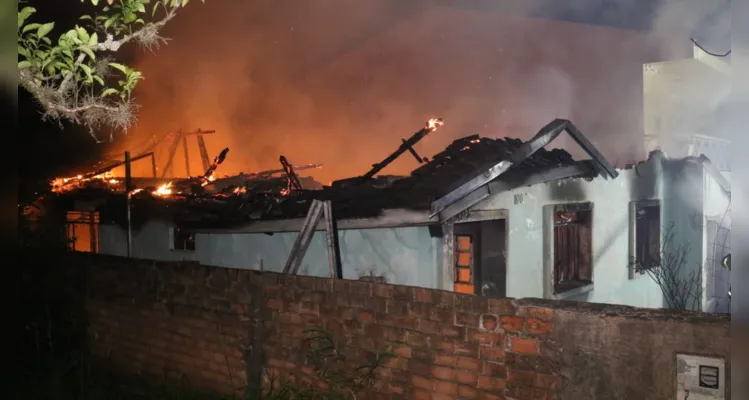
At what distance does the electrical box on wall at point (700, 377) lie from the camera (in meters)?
3.07

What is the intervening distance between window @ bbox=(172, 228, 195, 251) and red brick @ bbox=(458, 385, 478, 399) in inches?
268

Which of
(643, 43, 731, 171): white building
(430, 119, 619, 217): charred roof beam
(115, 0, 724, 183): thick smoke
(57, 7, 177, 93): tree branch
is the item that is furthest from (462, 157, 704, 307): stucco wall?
(57, 7, 177, 93): tree branch

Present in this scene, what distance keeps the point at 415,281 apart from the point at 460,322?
144 inches

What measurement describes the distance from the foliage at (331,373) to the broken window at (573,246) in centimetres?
500

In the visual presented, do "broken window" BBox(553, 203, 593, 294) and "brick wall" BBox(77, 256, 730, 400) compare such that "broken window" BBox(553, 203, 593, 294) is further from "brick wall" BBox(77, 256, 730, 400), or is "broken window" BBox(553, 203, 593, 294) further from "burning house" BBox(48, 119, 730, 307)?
"brick wall" BBox(77, 256, 730, 400)

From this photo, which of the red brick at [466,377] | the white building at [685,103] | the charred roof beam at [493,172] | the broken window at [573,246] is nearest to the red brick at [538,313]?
the red brick at [466,377]

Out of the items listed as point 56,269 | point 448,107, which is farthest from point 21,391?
point 448,107

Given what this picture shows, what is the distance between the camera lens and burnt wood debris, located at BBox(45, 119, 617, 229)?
668cm

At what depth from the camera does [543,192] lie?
8359mm

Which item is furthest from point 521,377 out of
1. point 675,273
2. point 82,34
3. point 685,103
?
point 685,103

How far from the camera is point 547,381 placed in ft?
11.8

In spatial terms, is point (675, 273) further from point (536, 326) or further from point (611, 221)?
point (536, 326)

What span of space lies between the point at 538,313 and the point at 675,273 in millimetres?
8134

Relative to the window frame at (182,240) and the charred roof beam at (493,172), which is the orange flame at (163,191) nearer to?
the window frame at (182,240)
